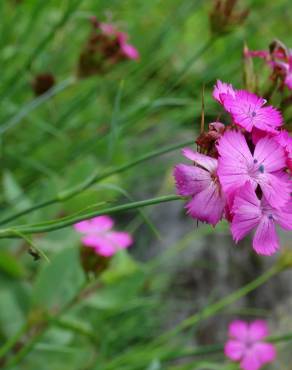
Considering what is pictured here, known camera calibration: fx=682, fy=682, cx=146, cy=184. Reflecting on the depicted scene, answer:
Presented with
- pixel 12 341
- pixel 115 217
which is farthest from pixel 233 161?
pixel 115 217

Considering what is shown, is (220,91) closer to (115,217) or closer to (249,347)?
(249,347)

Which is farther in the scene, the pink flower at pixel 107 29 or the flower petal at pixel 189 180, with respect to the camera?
the pink flower at pixel 107 29

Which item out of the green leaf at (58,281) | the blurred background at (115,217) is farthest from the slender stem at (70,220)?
the green leaf at (58,281)

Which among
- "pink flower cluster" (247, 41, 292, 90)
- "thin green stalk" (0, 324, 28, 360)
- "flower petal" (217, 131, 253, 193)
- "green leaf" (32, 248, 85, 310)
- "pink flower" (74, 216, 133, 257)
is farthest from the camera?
"green leaf" (32, 248, 85, 310)

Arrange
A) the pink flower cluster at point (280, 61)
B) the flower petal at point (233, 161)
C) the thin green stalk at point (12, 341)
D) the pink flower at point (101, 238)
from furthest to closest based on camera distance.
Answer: the pink flower at point (101, 238)
the thin green stalk at point (12, 341)
the pink flower cluster at point (280, 61)
the flower petal at point (233, 161)

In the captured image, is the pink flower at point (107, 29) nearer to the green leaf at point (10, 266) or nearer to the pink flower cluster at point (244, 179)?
the green leaf at point (10, 266)

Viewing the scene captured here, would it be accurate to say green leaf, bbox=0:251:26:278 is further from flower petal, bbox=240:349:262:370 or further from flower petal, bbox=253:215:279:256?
flower petal, bbox=253:215:279:256

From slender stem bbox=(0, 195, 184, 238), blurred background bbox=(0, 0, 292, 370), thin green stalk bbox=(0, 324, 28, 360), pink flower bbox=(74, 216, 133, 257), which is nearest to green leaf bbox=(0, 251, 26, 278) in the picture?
blurred background bbox=(0, 0, 292, 370)
